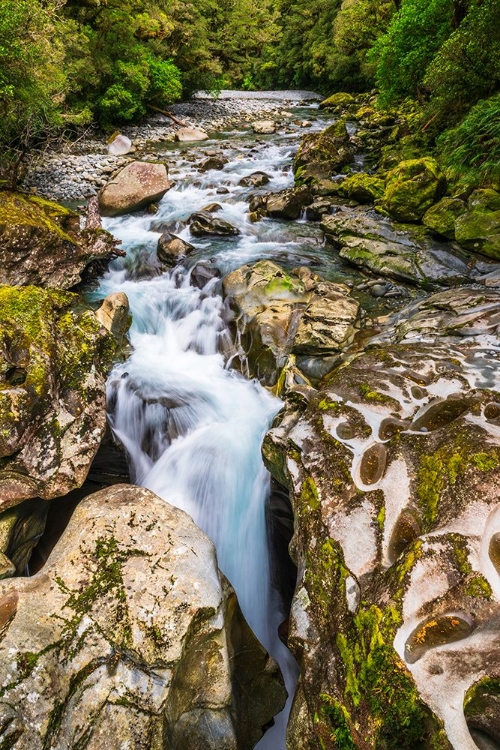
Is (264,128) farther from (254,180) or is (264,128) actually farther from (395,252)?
(395,252)

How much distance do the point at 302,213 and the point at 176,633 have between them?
31.9 ft

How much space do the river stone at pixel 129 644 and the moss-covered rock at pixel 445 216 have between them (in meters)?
6.98

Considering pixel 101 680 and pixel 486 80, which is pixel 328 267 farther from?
pixel 101 680

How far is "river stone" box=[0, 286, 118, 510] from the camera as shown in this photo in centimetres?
332

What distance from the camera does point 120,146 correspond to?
15109 millimetres

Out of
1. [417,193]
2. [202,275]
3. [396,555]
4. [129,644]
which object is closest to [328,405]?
[396,555]

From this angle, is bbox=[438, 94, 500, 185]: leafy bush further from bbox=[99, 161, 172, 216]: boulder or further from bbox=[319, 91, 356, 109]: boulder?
bbox=[319, 91, 356, 109]: boulder

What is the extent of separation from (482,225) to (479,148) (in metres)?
1.70

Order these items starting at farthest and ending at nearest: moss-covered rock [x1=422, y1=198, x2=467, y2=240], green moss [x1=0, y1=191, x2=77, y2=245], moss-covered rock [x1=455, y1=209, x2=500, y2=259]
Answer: moss-covered rock [x1=422, y1=198, x2=467, y2=240] → moss-covered rock [x1=455, y1=209, x2=500, y2=259] → green moss [x1=0, y1=191, x2=77, y2=245]

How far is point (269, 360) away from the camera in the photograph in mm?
5695

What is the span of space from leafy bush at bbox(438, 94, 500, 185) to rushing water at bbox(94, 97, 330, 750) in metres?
3.03

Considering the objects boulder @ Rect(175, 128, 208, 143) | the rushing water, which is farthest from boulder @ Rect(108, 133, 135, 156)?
the rushing water

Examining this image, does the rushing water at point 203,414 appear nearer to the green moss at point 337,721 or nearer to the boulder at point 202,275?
the boulder at point 202,275

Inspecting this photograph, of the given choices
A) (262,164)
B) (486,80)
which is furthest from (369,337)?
(262,164)
